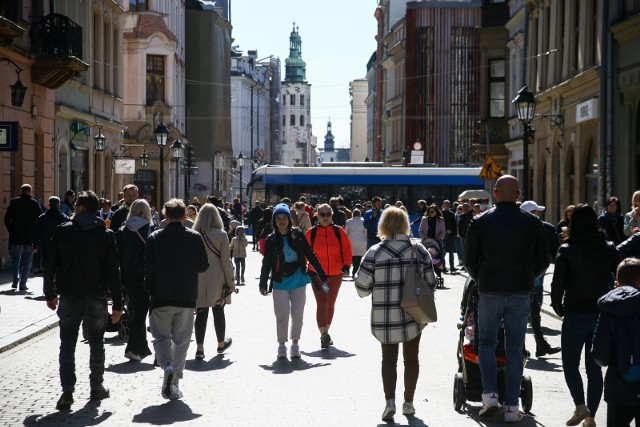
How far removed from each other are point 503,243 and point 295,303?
481 cm

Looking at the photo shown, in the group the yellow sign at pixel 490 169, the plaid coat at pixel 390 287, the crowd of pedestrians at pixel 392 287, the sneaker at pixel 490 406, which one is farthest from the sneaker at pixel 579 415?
the yellow sign at pixel 490 169

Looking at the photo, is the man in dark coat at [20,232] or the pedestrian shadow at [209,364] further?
the man in dark coat at [20,232]

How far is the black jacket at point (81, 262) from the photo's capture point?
1029 centimetres

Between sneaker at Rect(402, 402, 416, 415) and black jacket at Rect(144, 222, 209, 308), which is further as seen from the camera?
black jacket at Rect(144, 222, 209, 308)

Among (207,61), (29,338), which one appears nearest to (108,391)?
(29,338)

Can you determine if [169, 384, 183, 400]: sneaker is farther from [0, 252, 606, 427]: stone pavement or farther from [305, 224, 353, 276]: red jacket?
[305, 224, 353, 276]: red jacket

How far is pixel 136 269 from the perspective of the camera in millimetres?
13352

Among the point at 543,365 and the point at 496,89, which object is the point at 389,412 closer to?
the point at 543,365

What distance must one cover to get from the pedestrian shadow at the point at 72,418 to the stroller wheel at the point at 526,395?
3.33m

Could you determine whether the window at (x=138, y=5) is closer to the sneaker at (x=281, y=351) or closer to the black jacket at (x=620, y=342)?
the sneaker at (x=281, y=351)

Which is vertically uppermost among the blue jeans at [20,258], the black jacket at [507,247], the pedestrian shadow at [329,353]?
the black jacket at [507,247]

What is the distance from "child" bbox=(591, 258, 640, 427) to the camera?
24.5 feet

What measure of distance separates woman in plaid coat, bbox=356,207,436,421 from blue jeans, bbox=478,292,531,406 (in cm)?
59

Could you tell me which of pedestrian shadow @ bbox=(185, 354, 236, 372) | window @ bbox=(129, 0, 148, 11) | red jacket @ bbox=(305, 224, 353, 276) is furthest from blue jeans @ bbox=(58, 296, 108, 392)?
window @ bbox=(129, 0, 148, 11)
